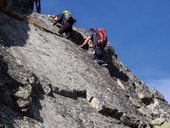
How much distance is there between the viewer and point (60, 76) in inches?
816

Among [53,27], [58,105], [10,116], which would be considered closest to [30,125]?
[10,116]

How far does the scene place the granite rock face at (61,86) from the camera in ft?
51.8

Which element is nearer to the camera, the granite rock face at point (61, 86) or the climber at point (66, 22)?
the granite rock face at point (61, 86)

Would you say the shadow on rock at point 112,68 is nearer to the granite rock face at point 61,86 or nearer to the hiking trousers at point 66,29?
the granite rock face at point 61,86

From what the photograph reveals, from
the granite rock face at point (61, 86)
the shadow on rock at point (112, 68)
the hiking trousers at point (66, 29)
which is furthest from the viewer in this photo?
the shadow on rock at point (112, 68)

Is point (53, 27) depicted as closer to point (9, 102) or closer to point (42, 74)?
point (42, 74)

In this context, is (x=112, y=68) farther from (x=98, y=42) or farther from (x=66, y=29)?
(x=66, y=29)

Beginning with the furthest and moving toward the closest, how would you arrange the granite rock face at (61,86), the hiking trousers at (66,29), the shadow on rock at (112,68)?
the shadow on rock at (112,68) → the hiking trousers at (66,29) → the granite rock face at (61,86)

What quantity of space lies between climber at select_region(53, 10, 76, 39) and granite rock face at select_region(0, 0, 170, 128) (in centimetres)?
46

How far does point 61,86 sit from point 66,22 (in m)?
8.35

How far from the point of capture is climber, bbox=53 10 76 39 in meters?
26.5

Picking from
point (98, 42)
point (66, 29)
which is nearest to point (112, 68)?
point (98, 42)

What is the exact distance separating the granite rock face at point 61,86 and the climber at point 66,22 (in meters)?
0.46

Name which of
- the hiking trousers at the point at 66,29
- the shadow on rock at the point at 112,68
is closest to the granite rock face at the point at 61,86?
the shadow on rock at the point at 112,68
